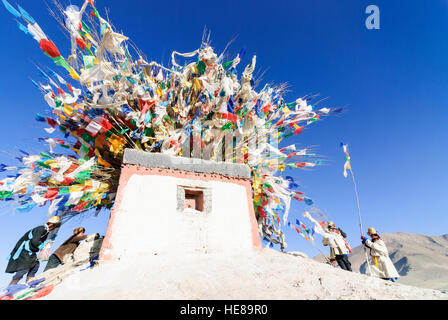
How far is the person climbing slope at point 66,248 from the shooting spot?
7180 millimetres

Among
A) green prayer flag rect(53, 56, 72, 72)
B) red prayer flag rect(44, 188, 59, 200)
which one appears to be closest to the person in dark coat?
red prayer flag rect(44, 188, 59, 200)

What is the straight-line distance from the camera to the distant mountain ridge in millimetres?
24167

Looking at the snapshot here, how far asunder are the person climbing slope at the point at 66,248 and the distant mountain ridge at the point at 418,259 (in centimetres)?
2200

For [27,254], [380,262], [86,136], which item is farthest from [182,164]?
[380,262]

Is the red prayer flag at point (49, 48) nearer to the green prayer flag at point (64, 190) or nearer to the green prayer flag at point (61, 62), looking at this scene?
the green prayer flag at point (61, 62)

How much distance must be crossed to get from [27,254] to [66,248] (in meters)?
1.06

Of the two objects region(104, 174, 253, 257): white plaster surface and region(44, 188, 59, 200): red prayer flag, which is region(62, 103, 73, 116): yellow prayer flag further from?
region(104, 174, 253, 257): white plaster surface

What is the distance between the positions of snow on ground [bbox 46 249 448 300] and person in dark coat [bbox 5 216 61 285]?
2.54 meters

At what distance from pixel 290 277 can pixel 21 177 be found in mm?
7911

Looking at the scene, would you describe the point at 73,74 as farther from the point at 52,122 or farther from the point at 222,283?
the point at 222,283

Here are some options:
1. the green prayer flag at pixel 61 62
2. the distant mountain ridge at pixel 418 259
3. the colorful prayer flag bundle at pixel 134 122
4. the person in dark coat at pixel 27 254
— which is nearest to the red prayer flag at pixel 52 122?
the colorful prayer flag bundle at pixel 134 122

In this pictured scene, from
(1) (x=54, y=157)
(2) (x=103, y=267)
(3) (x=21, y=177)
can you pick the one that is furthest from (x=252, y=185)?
(3) (x=21, y=177)

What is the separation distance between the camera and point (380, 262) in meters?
6.90
